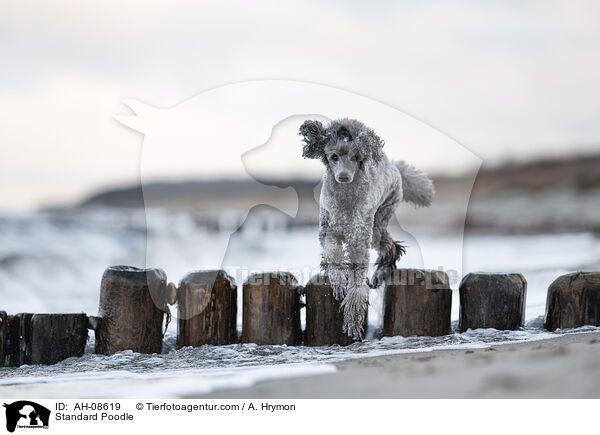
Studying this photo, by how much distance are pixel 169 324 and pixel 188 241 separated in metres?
0.81

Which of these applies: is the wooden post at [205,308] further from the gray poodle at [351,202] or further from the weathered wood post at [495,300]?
the weathered wood post at [495,300]

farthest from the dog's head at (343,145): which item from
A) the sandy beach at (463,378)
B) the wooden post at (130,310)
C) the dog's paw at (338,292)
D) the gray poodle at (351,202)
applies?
the wooden post at (130,310)

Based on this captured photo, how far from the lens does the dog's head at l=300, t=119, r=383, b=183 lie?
2.42 meters

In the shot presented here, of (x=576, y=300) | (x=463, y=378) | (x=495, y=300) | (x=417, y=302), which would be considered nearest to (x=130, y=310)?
(x=417, y=302)

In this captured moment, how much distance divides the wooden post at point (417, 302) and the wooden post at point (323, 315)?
0.17 m

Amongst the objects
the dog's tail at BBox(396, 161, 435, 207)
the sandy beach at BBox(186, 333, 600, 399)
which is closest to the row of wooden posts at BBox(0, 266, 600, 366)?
the dog's tail at BBox(396, 161, 435, 207)

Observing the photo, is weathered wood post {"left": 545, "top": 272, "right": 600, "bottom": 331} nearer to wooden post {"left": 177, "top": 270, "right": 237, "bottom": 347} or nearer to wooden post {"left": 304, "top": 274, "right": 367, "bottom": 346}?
wooden post {"left": 304, "top": 274, "right": 367, "bottom": 346}

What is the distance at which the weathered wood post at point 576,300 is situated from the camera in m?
2.78

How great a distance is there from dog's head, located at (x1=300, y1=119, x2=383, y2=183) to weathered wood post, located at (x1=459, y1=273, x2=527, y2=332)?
0.84m

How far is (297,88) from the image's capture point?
270cm
